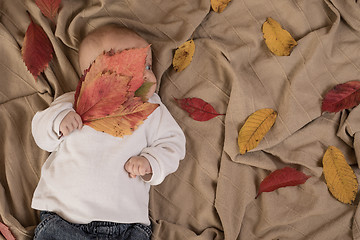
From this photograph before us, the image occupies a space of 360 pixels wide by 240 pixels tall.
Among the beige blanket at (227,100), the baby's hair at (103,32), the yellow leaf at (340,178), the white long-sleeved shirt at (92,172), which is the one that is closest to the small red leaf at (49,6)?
the beige blanket at (227,100)

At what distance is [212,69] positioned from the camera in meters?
1.46

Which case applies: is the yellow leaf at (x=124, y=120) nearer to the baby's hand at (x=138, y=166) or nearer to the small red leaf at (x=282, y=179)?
the baby's hand at (x=138, y=166)

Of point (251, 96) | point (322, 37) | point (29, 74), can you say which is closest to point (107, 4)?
point (29, 74)

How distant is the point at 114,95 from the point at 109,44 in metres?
0.16

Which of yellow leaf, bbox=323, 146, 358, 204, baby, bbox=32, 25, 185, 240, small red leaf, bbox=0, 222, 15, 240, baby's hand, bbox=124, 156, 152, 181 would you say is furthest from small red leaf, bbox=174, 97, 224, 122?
small red leaf, bbox=0, 222, 15, 240

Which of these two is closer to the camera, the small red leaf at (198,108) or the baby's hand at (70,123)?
the baby's hand at (70,123)

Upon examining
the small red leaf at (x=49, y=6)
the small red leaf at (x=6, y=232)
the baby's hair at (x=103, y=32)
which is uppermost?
the small red leaf at (x=49, y=6)

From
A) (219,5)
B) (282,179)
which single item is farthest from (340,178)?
(219,5)

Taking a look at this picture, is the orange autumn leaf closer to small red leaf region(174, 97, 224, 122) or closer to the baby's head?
the baby's head

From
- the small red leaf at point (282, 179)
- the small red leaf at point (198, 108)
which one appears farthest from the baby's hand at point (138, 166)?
the small red leaf at point (282, 179)

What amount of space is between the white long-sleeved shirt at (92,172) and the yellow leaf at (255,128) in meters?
0.21

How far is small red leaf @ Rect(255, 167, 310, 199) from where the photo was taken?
137 centimetres

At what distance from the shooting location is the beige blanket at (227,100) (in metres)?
1.36

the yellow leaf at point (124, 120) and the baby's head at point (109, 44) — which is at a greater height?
the baby's head at point (109, 44)
